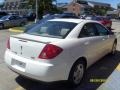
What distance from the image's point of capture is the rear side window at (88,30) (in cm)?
563

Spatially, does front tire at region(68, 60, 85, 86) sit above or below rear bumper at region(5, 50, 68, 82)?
below

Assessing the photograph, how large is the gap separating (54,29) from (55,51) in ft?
3.62

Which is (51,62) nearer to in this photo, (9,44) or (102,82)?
(9,44)

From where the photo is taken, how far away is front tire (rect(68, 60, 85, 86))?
4.95m

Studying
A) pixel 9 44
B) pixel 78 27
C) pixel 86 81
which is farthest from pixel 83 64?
pixel 9 44

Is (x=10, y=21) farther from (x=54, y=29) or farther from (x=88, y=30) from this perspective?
(x=54, y=29)

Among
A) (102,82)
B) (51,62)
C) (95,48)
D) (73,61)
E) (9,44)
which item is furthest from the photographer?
(95,48)

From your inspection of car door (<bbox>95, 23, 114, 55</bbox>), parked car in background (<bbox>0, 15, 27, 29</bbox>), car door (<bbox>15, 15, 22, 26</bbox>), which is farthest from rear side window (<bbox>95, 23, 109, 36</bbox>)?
car door (<bbox>15, 15, 22, 26</bbox>)

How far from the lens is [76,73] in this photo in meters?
5.18

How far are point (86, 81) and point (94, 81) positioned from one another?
0.21m

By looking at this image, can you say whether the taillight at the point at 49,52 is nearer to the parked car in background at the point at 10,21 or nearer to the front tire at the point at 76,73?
the front tire at the point at 76,73

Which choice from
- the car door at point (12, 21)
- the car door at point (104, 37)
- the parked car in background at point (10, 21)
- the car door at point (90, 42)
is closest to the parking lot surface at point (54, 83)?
the car door at point (90, 42)

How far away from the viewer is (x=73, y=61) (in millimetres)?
4918

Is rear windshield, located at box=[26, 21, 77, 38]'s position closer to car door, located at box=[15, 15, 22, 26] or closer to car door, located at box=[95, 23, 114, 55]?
car door, located at box=[95, 23, 114, 55]
